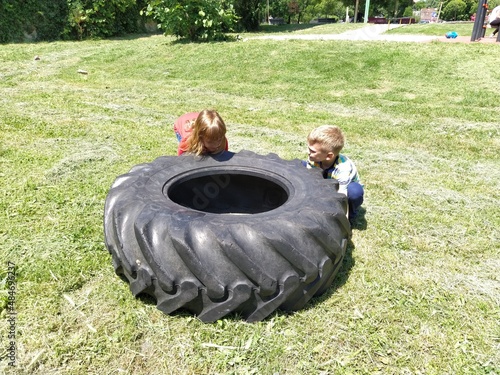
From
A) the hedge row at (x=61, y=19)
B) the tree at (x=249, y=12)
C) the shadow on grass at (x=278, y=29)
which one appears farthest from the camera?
the shadow on grass at (x=278, y=29)

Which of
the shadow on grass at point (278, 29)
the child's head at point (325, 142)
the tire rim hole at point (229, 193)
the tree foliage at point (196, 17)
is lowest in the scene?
the shadow on grass at point (278, 29)

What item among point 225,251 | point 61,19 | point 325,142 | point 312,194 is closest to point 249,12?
point 61,19

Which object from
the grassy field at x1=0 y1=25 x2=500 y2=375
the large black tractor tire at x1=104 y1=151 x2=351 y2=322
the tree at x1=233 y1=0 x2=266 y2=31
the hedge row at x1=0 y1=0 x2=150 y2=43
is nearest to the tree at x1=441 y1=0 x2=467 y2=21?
the tree at x1=233 y1=0 x2=266 y2=31

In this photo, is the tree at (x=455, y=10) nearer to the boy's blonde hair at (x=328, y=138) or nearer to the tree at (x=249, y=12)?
the tree at (x=249, y=12)

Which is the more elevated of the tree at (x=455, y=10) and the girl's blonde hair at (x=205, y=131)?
the girl's blonde hair at (x=205, y=131)

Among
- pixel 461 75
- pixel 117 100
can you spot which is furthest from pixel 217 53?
pixel 461 75

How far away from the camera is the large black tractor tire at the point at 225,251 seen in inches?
83.4

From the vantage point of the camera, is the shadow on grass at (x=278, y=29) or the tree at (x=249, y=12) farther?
the shadow on grass at (x=278, y=29)

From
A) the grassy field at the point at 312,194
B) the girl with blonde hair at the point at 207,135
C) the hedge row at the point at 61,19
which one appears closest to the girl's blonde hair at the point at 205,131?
the girl with blonde hair at the point at 207,135

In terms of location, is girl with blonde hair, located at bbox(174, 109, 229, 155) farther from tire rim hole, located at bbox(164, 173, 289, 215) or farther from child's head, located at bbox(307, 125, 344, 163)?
child's head, located at bbox(307, 125, 344, 163)

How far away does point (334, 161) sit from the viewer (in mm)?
3287

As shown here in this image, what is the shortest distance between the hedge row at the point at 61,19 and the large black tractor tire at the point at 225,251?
17082 millimetres

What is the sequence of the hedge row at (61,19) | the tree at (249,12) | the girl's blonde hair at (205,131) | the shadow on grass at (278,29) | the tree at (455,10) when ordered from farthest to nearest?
the tree at (455,10) < the shadow on grass at (278,29) < the tree at (249,12) < the hedge row at (61,19) < the girl's blonde hair at (205,131)

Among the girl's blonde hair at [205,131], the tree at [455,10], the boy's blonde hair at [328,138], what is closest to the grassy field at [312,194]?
the boy's blonde hair at [328,138]
